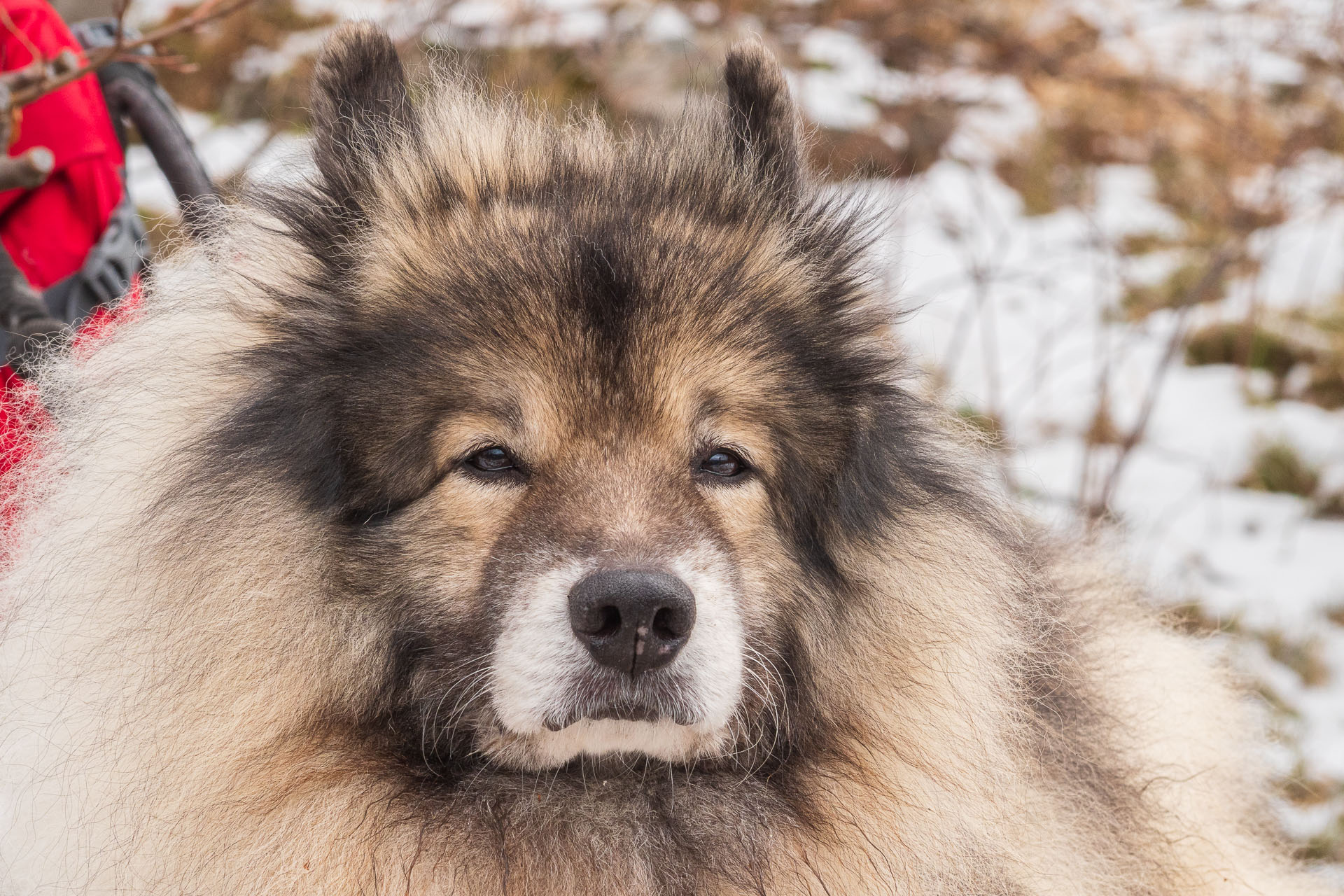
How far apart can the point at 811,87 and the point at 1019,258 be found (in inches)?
77.6

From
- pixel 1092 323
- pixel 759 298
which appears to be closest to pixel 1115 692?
pixel 759 298

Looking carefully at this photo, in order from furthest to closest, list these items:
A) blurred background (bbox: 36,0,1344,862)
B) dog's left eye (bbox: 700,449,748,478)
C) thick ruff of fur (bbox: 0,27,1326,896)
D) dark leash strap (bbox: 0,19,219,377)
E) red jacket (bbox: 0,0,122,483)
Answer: blurred background (bbox: 36,0,1344,862) < red jacket (bbox: 0,0,122,483) < dark leash strap (bbox: 0,19,219,377) < dog's left eye (bbox: 700,449,748,478) < thick ruff of fur (bbox: 0,27,1326,896)

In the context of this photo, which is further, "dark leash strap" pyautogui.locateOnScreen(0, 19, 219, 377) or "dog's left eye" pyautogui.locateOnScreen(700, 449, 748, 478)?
"dark leash strap" pyautogui.locateOnScreen(0, 19, 219, 377)

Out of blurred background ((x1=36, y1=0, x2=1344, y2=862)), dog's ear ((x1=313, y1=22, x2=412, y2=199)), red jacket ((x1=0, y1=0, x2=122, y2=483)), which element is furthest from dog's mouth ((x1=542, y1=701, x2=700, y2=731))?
blurred background ((x1=36, y1=0, x2=1344, y2=862))

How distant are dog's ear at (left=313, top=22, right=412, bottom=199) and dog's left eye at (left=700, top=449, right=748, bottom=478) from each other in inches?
35.9

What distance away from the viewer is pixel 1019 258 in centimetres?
916

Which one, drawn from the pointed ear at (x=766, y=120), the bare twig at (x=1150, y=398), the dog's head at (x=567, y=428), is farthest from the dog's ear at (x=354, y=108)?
the bare twig at (x=1150, y=398)

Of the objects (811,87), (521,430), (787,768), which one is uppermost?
(521,430)

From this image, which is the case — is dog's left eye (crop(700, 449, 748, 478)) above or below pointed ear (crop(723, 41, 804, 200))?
below

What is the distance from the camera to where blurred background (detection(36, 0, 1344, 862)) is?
22.7 ft

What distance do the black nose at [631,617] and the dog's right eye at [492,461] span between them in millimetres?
326

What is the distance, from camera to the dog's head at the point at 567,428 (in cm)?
228

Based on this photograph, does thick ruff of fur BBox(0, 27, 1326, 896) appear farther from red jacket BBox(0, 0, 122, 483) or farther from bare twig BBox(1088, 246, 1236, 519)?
bare twig BBox(1088, 246, 1236, 519)

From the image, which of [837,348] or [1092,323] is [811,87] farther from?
[837,348]
